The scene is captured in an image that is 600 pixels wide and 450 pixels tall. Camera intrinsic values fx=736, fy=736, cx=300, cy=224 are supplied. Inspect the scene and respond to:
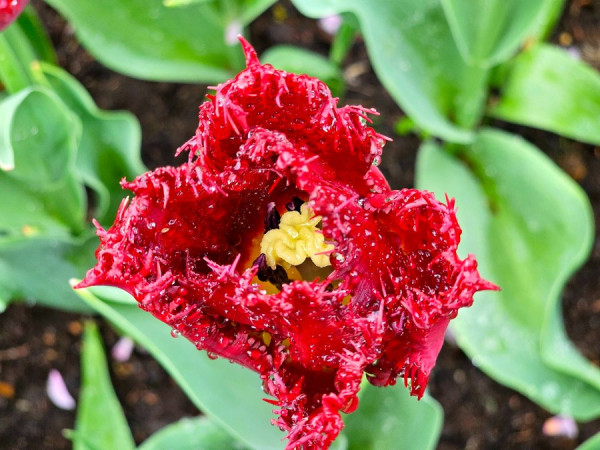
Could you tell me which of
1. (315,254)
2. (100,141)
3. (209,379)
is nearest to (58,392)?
(100,141)

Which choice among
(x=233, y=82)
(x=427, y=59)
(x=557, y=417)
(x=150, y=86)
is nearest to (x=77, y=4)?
(x=150, y=86)

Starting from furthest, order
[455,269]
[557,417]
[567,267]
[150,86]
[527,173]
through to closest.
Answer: [150,86]
[557,417]
[527,173]
[567,267]
[455,269]

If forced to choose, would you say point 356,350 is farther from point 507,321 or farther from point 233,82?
point 507,321

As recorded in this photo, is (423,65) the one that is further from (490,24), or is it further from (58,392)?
(58,392)

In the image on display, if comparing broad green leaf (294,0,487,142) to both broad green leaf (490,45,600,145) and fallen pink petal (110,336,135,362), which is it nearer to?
broad green leaf (490,45,600,145)

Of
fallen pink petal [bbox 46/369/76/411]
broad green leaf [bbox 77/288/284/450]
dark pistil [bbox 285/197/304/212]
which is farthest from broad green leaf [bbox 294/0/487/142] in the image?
fallen pink petal [bbox 46/369/76/411]

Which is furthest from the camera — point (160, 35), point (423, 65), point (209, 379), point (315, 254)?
point (160, 35)
